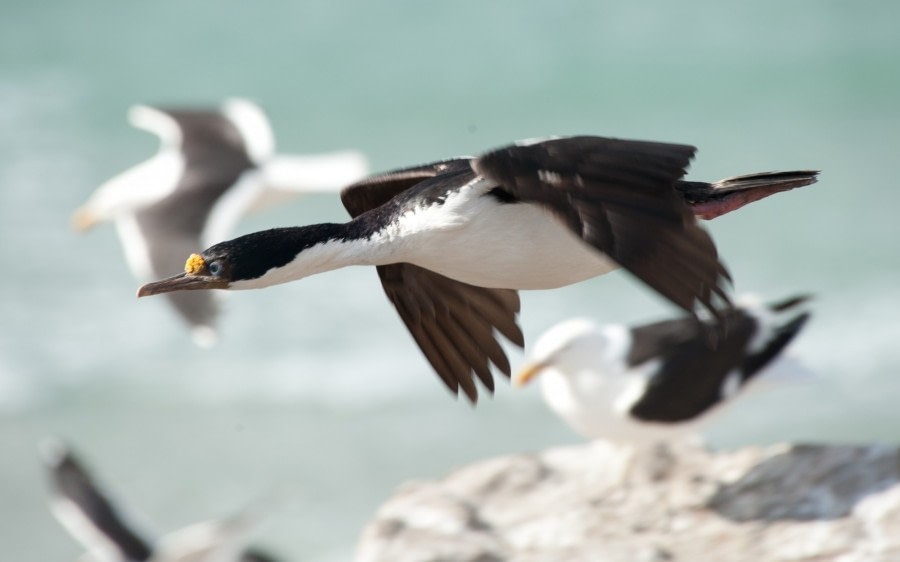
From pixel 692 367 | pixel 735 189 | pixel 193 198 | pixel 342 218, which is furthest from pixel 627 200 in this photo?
pixel 342 218

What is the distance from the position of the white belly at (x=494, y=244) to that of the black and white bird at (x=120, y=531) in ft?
8.49

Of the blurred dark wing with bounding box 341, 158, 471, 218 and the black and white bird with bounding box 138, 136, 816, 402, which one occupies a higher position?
the blurred dark wing with bounding box 341, 158, 471, 218

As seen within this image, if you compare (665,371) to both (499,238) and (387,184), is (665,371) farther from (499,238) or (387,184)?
(499,238)

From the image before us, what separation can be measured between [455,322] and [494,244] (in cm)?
78

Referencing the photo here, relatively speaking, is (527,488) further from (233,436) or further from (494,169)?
(233,436)

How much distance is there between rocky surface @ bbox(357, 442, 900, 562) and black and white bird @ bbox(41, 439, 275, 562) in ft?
3.38

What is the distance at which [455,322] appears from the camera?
15.3 feet

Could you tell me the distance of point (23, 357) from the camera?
452 inches

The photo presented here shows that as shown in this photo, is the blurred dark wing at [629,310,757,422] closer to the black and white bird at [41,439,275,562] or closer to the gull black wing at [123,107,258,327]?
the black and white bird at [41,439,275,562]

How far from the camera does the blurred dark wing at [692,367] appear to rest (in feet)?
20.7

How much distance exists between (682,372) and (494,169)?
310 cm

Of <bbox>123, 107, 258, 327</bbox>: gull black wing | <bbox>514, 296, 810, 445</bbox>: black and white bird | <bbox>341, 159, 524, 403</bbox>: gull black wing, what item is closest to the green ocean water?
<bbox>514, 296, 810, 445</bbox>: black and white bird

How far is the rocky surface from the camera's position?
15.8 ft

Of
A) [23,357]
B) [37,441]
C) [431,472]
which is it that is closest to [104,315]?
[23,357]
